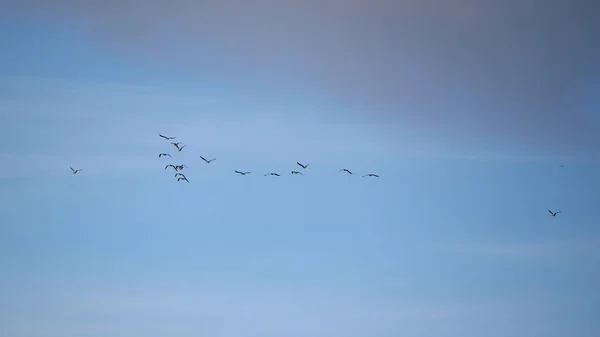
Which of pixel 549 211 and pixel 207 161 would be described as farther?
pixel 549 211

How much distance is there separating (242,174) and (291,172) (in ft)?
19.0

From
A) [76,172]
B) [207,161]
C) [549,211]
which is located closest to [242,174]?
Answer: [207,161]

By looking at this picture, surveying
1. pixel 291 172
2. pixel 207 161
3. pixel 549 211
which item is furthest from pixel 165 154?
pixel 549 211

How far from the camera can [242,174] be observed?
5782 inches

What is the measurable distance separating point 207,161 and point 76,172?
51.5 ft

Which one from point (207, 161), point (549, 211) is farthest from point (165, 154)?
point (549, 211)

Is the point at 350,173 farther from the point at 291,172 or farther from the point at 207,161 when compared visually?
the point at 207,161

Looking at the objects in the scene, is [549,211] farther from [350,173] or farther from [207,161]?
[207,161]

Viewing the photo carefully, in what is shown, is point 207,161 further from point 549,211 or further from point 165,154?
point 549,211

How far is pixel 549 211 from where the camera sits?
509 ft

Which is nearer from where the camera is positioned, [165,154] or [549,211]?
[165,154]

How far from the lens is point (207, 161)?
14438 centimetres

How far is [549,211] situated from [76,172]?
181 feet

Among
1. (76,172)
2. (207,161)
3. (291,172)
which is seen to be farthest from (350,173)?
(76,172)
